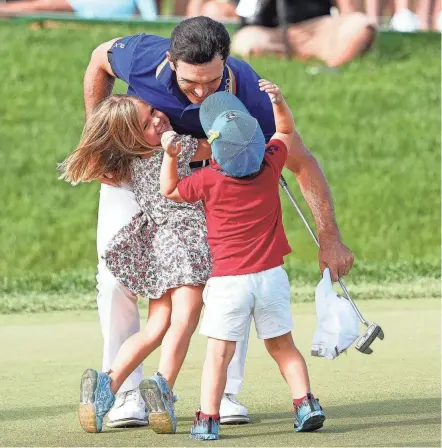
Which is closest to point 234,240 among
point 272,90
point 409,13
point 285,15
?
point 272,90

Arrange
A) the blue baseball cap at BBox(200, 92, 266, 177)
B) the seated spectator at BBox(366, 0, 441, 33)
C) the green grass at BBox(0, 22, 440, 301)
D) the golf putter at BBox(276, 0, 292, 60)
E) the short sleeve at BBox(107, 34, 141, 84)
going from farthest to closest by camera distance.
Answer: the seated spectator at BBox(366, 0, 441, 33) → the golf putter at BBox(276, 0, 292, 60) → the green grass at BBox(0, 22, 440, 301) → the short sleeve at BBox(107, 34, 141, 84) → the blue baseball cap at BBox(200, 92, 266, 177)

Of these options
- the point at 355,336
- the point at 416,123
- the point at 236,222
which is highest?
the point at 236,222

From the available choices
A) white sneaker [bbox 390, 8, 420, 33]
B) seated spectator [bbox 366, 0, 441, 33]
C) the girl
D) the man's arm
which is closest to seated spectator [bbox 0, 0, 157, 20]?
seated spectator [bbox 366, 0, 441, 33]

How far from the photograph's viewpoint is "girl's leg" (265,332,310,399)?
504 centimetres

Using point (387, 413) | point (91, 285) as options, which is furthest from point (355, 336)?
point (91, 285)

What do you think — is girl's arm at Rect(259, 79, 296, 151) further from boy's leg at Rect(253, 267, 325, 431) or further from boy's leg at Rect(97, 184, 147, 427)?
boy's leg at Rect(97, 184, 147, 427)

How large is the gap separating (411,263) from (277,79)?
16.3 feet

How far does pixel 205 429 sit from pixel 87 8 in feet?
38.1

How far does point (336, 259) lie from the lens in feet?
17.8

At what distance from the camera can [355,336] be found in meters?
5.17

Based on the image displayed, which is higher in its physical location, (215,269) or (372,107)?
(215,269)

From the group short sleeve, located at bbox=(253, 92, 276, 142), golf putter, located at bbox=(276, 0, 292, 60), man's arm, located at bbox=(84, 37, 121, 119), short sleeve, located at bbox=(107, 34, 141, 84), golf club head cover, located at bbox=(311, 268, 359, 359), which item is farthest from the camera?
golf putter, located at bbox=(276, 0, 292, 60)

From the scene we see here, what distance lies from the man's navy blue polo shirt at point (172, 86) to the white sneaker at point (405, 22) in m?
11.1

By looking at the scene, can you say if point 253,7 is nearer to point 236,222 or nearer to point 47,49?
point 47,49
